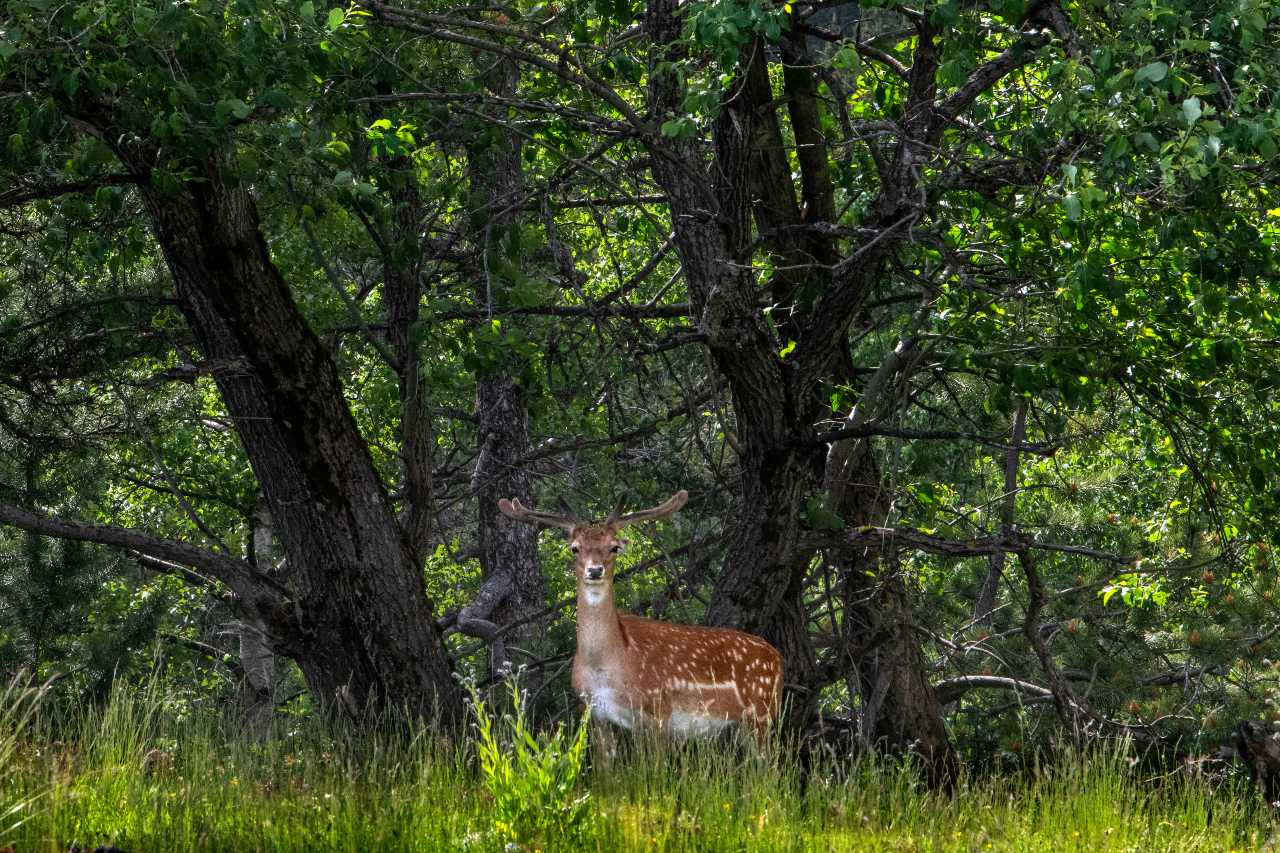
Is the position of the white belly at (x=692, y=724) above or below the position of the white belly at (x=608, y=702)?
below

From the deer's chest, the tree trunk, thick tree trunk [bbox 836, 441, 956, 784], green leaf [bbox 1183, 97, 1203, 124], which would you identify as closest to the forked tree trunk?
thick tree trunk [bbox 836, 441, 956, 784]

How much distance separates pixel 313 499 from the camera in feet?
28.3

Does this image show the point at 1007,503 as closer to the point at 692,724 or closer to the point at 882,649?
the point at 882,649

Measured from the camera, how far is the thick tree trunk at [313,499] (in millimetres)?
8281

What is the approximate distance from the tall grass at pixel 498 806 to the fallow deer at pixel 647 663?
34.4 inches

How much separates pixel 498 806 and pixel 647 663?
2578 millimetres

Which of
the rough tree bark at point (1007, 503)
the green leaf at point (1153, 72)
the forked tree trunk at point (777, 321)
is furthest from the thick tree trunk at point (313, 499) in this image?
the green leaf at point (1153, 72)

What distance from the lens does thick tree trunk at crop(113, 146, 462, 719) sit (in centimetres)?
828

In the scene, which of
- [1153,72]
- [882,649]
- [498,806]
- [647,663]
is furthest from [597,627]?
[1153,72]

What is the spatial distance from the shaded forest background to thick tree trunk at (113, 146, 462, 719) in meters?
0.02

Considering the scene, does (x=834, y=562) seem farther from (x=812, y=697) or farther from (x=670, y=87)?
(x=670, y=87)

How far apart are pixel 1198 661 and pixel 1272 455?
15.1ft

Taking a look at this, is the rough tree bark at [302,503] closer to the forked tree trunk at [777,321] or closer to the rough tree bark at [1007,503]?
the forked tree trunk at [777,321]

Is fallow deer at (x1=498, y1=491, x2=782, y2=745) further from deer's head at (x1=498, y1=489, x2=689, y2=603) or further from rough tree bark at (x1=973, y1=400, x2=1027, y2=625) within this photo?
rough tree bark at (x1=973, y1=400, x2=1027, y2=625)
